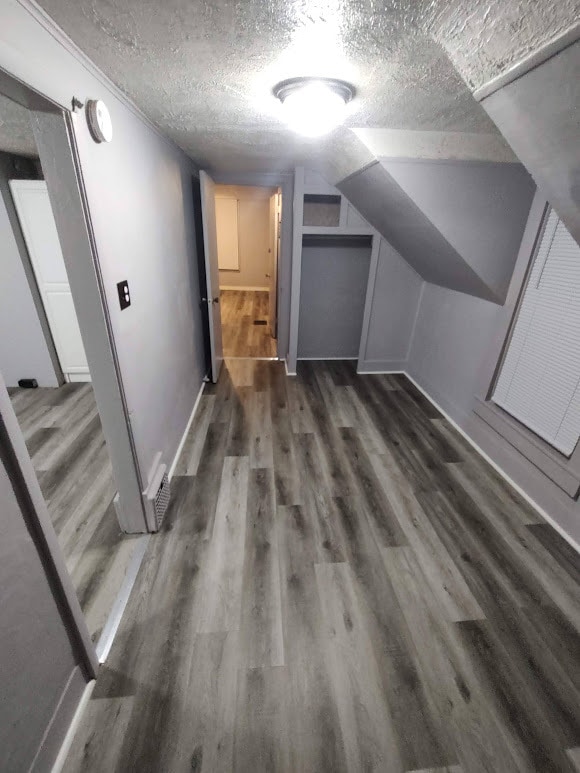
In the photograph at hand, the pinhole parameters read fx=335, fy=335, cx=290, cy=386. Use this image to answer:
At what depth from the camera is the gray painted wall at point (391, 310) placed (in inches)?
139

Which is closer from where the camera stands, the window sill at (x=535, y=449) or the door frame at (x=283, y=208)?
the window sill at (x=535, y=449)

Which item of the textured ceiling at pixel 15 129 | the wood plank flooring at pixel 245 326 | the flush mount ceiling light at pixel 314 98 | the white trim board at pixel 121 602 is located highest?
the textured ceiling at pixel 15 129

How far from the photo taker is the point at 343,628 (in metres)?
1.49

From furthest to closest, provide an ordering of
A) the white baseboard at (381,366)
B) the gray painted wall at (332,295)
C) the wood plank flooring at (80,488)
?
the white baseboard at (381,366), the gray painted wall at (332,295), the wood plank flooring at (80,488)

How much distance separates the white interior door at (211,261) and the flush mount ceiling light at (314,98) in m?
1.40

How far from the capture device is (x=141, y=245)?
5.83ft

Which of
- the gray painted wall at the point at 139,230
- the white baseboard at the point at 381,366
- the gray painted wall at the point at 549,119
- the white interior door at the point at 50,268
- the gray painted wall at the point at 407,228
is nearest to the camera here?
the gray painted wall at the point at 549,119

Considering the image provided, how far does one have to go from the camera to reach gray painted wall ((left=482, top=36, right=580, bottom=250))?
2.71 ft

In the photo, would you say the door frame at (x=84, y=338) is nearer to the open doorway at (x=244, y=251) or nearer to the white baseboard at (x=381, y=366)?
the white baseboard at (x=381, y=366)

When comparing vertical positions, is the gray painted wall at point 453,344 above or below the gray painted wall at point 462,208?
below

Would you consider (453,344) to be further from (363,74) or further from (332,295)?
(363,74)

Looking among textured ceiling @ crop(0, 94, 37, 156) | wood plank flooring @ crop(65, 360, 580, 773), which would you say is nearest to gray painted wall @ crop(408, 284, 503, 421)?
wood plank flooring @ crop(65, 360, 580, 773)

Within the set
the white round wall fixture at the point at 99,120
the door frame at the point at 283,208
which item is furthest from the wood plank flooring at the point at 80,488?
the door frame at the point at 283,208

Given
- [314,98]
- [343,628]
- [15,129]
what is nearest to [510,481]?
[343,628]
